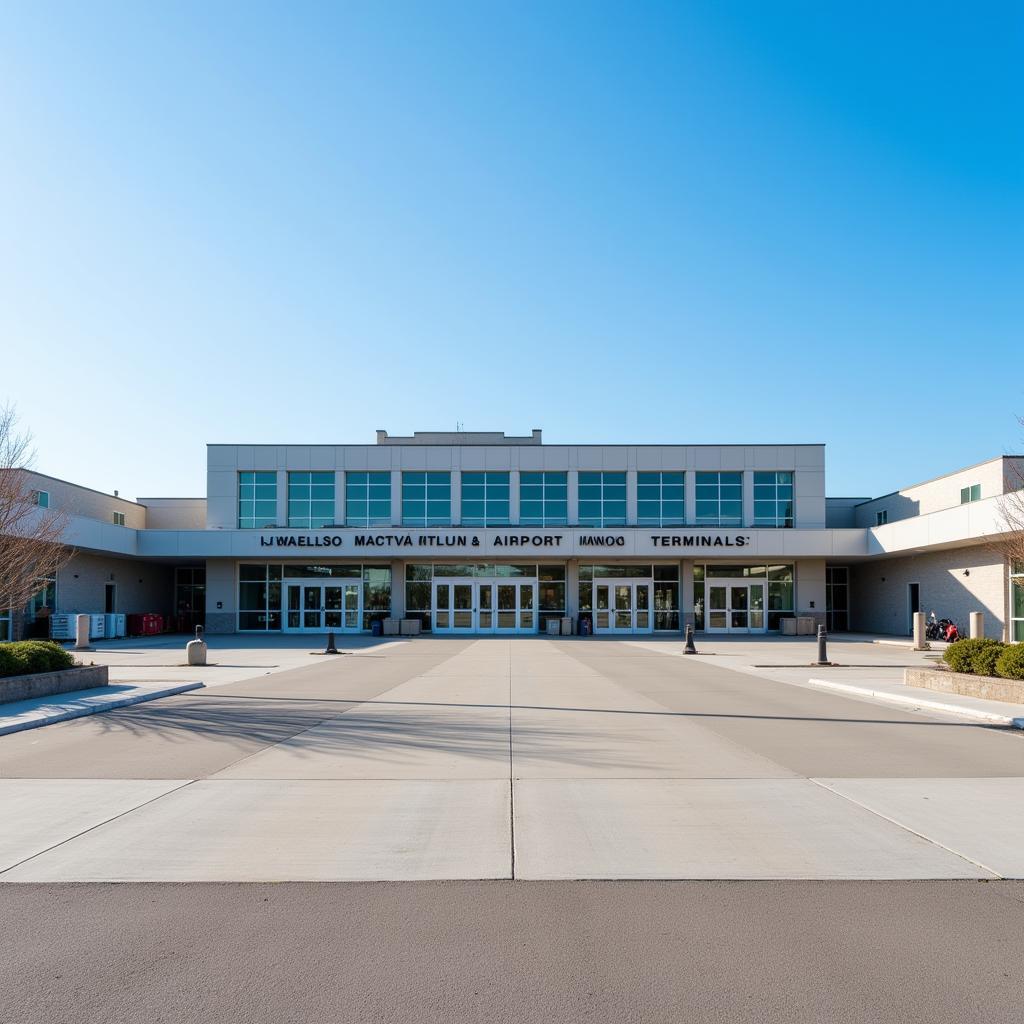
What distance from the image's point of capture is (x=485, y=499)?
4400 centimetres

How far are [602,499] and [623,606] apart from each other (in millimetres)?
5378

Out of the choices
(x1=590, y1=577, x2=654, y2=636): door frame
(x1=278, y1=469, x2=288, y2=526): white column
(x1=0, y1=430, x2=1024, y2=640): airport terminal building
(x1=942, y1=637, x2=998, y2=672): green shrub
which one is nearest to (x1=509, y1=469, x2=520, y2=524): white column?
(x1=0, y1=430, x2=1024, y2=640): airport terminal building

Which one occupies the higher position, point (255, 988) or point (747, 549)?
point (747, 549)

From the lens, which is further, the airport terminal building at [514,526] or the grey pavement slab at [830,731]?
the airport terminal building at [514,526]

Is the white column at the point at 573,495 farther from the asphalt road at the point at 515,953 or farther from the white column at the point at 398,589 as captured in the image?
the asphalt road at the point at 515,953

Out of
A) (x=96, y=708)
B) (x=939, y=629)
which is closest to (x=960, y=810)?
(x=96, y=708)

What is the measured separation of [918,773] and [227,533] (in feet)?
121

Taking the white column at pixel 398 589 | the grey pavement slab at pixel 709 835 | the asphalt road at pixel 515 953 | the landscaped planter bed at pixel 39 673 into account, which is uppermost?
the white column at pixel 398 589

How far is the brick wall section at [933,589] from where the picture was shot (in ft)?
105

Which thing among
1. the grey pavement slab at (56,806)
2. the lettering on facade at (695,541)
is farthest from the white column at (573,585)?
the grey pavement slab at (56,806)

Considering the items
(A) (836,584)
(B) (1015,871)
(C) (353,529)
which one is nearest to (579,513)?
(C) (353,529)

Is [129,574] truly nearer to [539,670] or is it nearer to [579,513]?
[579,513]

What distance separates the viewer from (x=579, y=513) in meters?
43.8

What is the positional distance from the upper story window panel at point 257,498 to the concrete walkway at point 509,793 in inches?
1178
